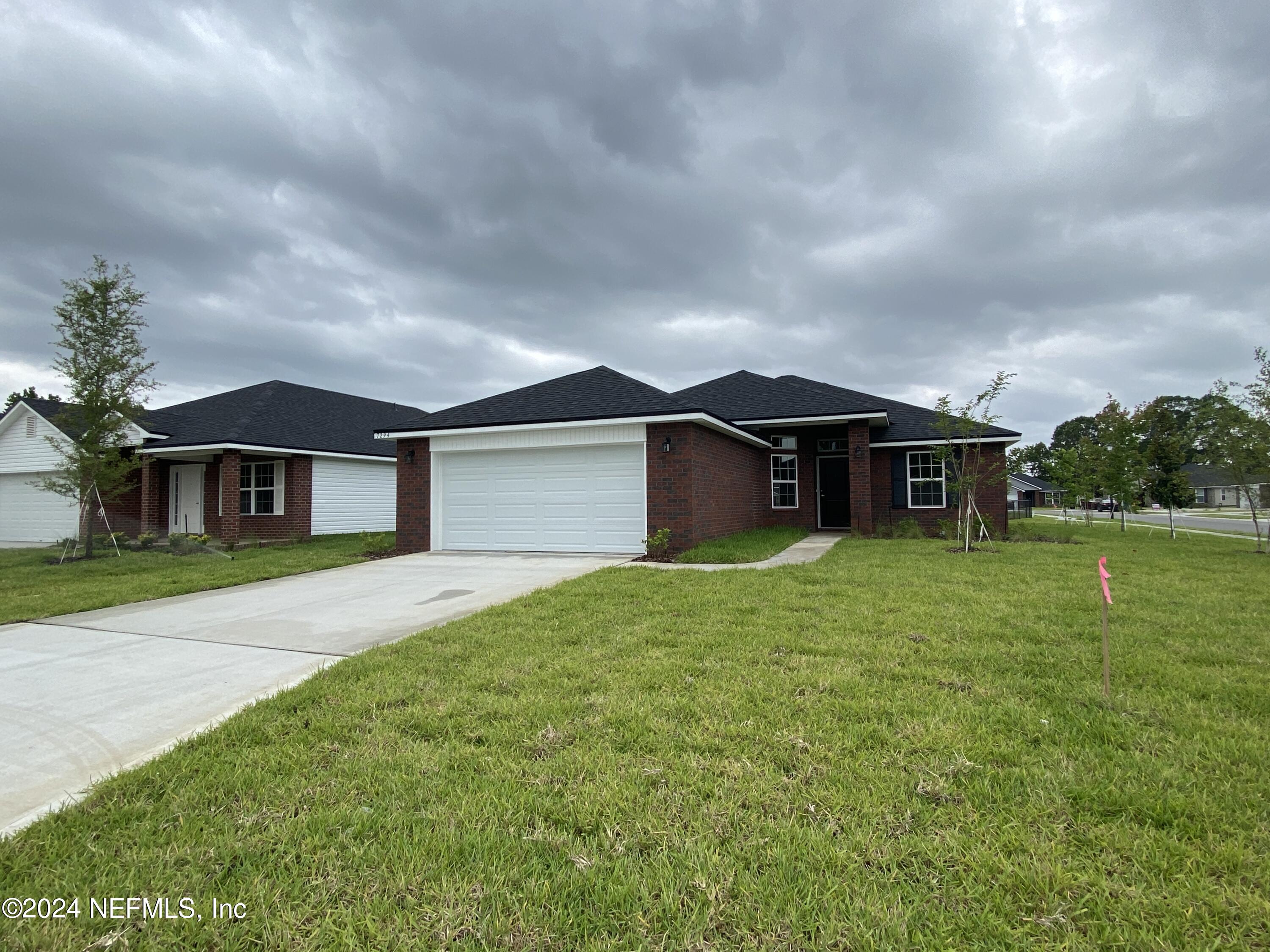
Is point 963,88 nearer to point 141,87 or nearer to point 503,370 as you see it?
point 141,87

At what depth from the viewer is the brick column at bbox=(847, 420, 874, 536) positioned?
15078 millimetres

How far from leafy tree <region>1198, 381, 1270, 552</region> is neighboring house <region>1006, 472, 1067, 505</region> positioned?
376 centimetres

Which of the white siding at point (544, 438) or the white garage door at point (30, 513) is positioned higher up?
the white siding at point (544, 438)

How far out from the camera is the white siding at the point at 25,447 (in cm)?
1886

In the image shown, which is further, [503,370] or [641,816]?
[503,370]

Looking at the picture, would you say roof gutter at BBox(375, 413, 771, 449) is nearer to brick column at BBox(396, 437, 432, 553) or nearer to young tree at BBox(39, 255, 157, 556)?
brick column at BBox(396, 437, 432, 553)

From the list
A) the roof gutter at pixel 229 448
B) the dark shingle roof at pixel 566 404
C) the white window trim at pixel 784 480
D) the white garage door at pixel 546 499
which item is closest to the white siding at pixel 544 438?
the white garage door at pixel 546 499

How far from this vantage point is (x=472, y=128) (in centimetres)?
1142

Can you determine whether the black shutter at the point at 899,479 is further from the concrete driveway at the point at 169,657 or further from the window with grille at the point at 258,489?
the window with grille at the point at 258,489

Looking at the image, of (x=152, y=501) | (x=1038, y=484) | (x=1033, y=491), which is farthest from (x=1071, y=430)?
(x=152, y=501)

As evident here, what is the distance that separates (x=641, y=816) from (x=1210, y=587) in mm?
8988

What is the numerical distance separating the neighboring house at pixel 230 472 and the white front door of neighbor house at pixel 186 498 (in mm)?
29

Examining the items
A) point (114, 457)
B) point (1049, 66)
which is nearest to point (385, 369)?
point (114, 457)

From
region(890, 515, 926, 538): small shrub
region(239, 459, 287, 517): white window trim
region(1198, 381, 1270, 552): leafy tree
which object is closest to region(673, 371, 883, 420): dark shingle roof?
region(890, 515, 926, 538): small shrub
